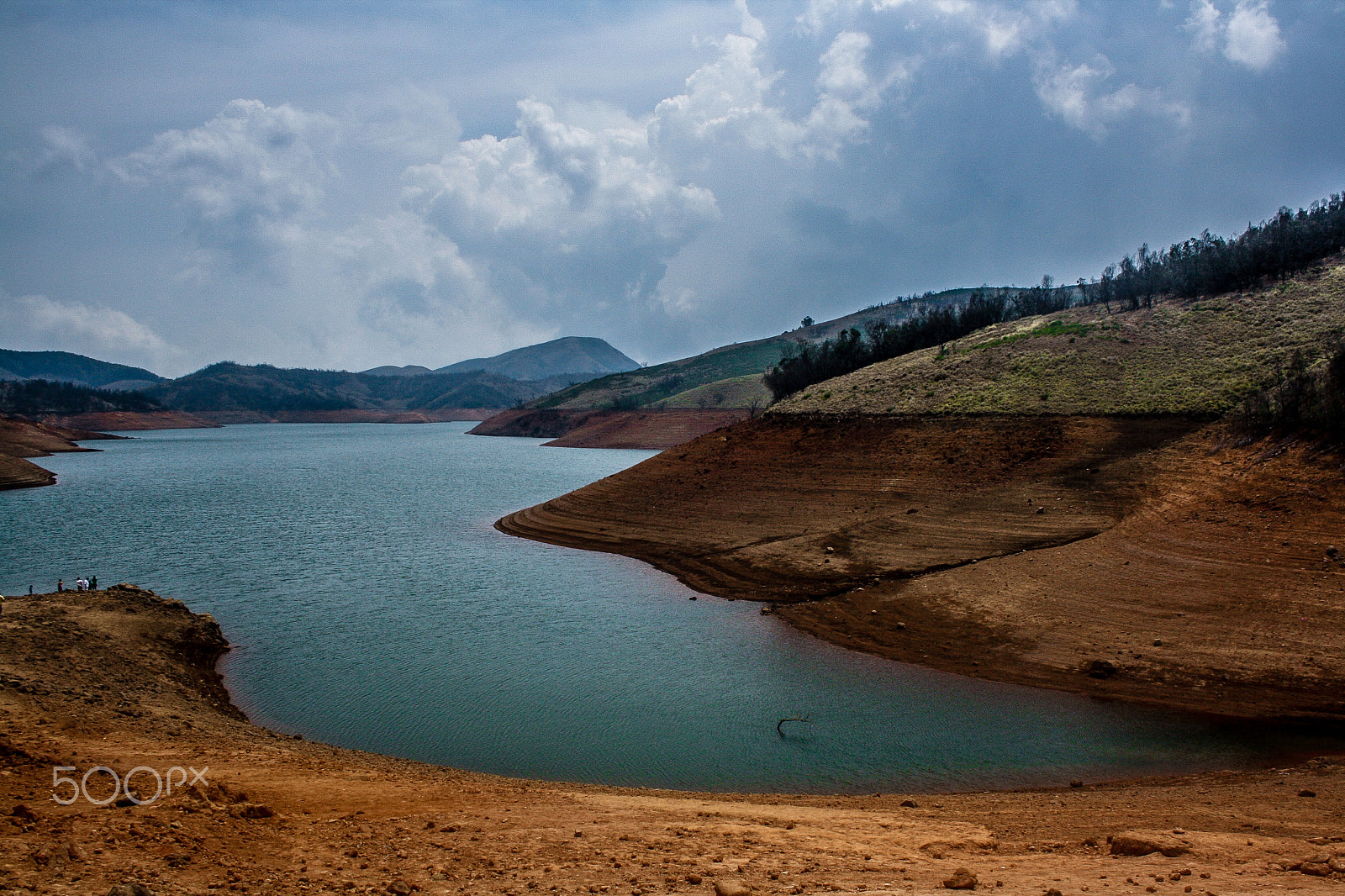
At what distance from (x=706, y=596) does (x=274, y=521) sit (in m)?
26.2

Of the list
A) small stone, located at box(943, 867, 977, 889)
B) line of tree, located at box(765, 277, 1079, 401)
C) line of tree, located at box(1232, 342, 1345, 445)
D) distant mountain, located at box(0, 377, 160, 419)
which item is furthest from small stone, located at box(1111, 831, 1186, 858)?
distant mountain, located at box(0, 377, 160, 419)

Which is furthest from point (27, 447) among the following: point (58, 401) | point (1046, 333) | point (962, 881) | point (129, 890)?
point (962, 881)

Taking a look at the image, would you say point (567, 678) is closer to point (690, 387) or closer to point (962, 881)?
point (962, 881)

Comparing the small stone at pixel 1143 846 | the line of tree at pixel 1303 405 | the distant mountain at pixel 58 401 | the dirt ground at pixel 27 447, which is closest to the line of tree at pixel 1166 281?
the line of tree at pixel 1303 405

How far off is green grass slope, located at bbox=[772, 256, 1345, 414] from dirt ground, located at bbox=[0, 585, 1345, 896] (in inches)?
966

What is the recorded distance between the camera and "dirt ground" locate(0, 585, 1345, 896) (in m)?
6.25

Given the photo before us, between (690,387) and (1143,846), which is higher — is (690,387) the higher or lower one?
the higher one

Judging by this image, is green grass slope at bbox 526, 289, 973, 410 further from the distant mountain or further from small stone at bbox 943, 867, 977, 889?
small stone at bbox 943, 867, 977, 889

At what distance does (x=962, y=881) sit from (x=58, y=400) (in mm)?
216610

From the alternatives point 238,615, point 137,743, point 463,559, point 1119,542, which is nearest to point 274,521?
point 463,559

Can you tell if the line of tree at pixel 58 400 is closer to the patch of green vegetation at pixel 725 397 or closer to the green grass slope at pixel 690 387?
the green grass slope at pixel 690 387

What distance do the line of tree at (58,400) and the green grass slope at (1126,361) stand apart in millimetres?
180922

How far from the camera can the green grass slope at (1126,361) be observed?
30812 millimetres

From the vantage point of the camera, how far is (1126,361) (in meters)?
35.4
